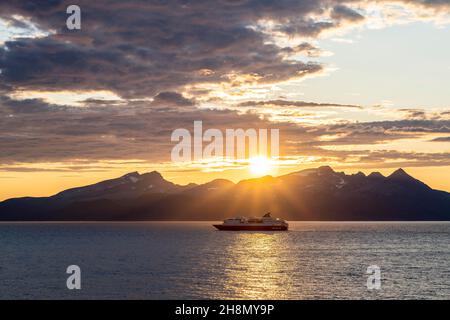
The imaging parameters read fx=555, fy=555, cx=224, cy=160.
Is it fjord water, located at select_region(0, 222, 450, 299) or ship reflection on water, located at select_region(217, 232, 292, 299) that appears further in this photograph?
fjord water, located at select_region(0, 222, 450, 299)

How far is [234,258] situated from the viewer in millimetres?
139625

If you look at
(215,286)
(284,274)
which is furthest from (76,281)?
(284,274)

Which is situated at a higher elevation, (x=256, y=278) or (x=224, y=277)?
(x=224, y=277)

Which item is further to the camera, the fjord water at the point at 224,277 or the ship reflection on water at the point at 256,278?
the fjord water at the point at 224,277

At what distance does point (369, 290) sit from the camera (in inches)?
3265

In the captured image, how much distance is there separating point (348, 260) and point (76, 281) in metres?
71.2
